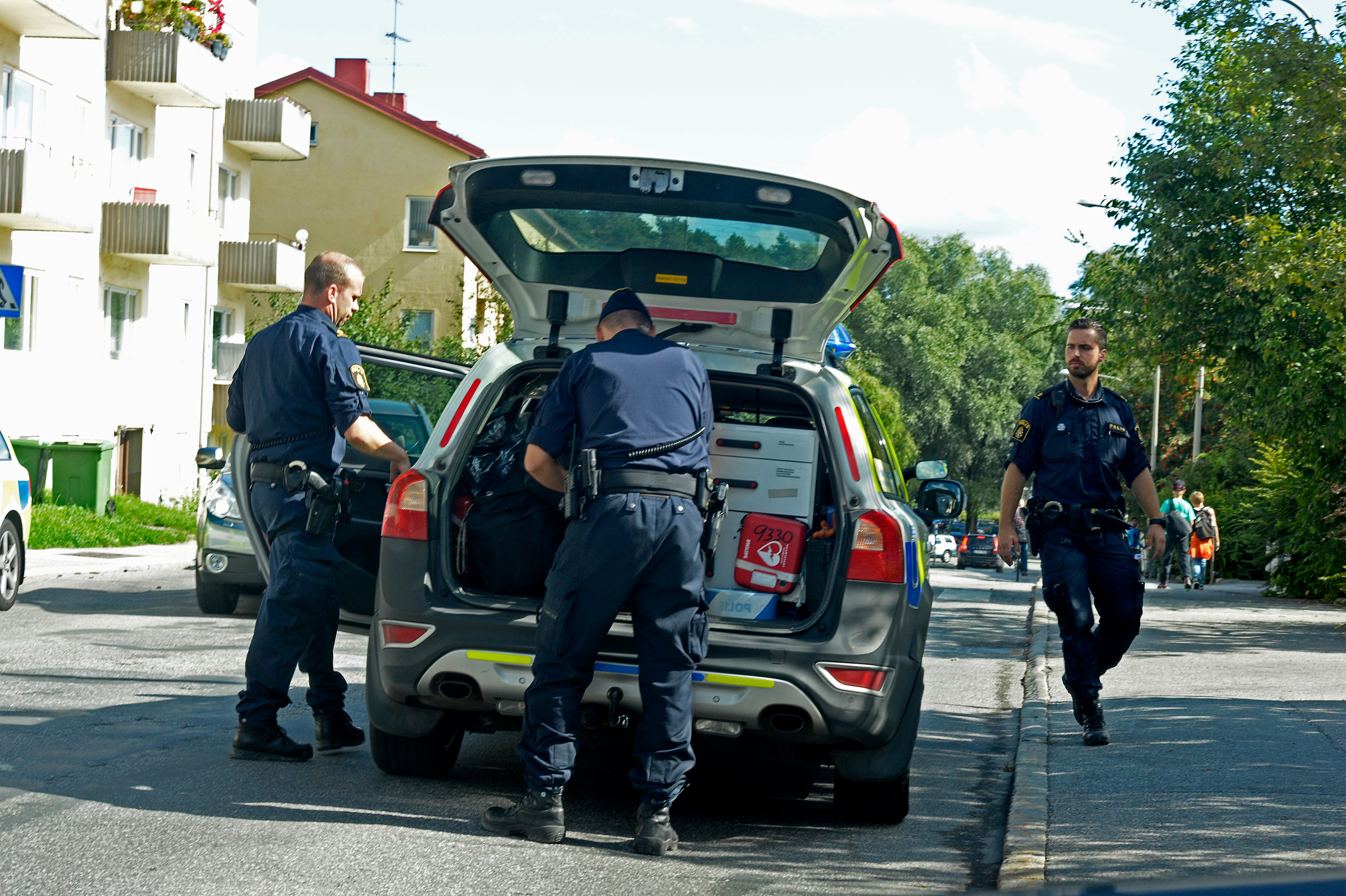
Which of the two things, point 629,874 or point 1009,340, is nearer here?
point 629,874

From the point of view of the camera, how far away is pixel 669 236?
6141 millimetres

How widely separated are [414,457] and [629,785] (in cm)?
320

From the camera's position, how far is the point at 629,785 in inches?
243

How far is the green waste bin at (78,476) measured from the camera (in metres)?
22.0

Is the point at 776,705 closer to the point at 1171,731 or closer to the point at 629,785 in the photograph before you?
the point at 629,785

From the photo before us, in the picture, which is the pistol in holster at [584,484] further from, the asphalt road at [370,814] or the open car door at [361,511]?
the asphalt road at [370,814]

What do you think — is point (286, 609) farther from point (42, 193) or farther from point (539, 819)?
point (42, 193)

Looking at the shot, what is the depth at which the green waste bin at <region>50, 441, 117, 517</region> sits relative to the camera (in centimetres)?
2202

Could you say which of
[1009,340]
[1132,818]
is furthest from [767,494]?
[1009,340]

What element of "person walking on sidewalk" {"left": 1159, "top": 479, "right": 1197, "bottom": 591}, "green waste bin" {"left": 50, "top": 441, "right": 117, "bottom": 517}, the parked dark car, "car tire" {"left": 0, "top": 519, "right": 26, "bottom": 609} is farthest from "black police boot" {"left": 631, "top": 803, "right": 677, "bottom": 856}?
the parked dark car

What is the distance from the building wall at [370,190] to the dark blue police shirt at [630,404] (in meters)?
39.6

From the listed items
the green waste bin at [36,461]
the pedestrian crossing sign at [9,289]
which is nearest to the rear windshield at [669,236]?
the pedestrian crossing sign at [9,289]

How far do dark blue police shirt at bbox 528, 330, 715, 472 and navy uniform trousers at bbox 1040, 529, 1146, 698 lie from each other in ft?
8.53

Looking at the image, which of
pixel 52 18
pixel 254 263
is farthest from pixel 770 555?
pixel 254 263
